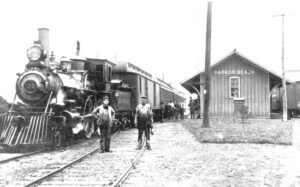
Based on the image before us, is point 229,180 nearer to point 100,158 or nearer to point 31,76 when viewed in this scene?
point 100,158

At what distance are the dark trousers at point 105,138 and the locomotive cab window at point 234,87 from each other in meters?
14.4

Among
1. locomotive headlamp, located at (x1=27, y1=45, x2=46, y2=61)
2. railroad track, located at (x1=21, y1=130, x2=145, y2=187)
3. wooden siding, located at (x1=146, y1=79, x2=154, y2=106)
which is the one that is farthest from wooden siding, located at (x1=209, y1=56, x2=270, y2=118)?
locomotive headlamp, located at (x1=27, y1=45, x2=46, y2=61)

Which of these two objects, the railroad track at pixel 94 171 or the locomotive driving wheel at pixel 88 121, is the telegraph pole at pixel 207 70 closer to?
the locomotive driving wheel at pixel 88 121

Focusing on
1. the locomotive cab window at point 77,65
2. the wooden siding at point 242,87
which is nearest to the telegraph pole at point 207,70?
the locomotive cab window at point 77,65

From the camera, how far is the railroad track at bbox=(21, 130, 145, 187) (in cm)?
670

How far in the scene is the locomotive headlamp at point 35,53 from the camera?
460 inches

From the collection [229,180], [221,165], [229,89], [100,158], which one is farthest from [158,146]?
[229,89]

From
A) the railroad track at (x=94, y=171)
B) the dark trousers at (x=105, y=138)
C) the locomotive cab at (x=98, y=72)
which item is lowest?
the railroad track at (x=94, y=171)

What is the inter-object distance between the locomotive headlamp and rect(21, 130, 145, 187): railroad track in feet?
10.9

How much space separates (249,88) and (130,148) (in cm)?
1419

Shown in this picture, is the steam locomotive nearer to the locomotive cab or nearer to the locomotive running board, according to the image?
the locomotive running board

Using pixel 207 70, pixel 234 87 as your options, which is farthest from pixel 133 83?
pixel 234 87

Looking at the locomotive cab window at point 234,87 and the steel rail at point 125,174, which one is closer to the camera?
the steel rail at point 125,174

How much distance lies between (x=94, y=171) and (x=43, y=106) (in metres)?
4.99
